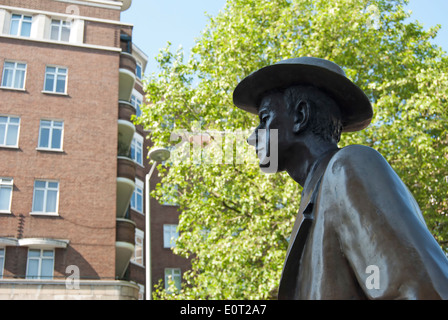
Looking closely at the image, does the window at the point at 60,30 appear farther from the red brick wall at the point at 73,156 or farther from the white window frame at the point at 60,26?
the red brick wall at the point at 73,156

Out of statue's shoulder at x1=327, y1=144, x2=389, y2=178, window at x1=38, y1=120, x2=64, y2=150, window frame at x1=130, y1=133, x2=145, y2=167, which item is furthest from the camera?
window frame at x1=130, y1=133, x2=145, y2=167

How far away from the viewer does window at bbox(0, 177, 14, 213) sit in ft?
72.6

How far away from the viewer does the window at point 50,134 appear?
944 inches

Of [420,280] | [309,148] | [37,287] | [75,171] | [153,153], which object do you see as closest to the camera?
[420,280]

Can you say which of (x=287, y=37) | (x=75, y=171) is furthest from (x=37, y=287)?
(x=287, y=37)

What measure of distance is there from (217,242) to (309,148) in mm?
13455

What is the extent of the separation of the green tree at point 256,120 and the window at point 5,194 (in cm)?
829

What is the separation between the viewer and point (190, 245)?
16.2 m

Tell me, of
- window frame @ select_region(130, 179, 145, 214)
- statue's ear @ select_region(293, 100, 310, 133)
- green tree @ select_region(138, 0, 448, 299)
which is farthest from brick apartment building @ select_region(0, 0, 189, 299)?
statue's ear @ select_region(293, 100, 310, 133)

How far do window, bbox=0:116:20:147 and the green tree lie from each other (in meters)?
8.74

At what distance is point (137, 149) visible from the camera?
34.3 m

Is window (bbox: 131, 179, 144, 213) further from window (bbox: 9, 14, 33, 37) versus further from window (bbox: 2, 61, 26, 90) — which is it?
window (bbox: 9, 14, 33, 37)

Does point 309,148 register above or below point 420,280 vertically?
above
